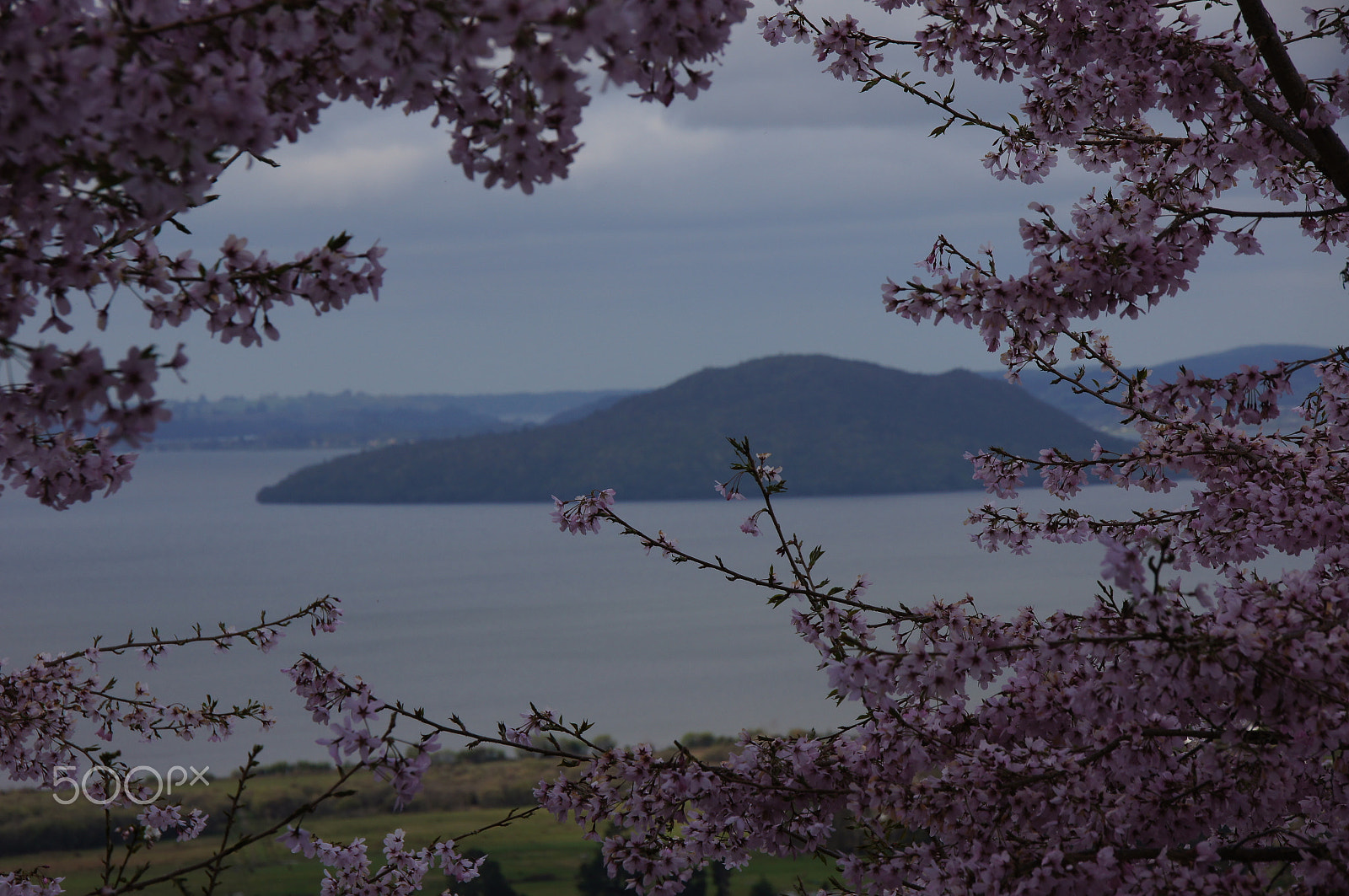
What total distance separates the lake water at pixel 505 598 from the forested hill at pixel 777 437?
2.07 m

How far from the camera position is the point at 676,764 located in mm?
3932

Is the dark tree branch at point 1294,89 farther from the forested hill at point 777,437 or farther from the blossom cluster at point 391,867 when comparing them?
the forested hill at point 777,437

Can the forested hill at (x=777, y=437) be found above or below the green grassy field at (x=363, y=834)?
above

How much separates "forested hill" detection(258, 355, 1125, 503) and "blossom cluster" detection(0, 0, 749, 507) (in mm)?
55567

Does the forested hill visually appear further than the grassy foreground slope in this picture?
Yes

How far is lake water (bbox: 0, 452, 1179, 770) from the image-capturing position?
86.1 ft

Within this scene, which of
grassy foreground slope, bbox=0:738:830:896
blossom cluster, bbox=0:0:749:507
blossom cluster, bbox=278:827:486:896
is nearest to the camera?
blossom cluster, bbox=0:0:749:507

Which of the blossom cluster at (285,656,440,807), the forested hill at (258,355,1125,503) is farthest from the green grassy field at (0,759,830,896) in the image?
the forested hill at (258,355,1125,503)

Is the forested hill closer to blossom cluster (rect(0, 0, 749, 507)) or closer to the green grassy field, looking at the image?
the green grassy field

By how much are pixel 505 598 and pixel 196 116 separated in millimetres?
43759

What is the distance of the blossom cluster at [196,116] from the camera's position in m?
2.12

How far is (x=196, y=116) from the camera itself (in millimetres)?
2164

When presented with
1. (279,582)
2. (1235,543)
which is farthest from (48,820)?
(279,582)

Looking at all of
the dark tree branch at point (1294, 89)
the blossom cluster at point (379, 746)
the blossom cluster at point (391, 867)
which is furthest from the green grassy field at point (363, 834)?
the dark tree branch at point (1294, 89)
